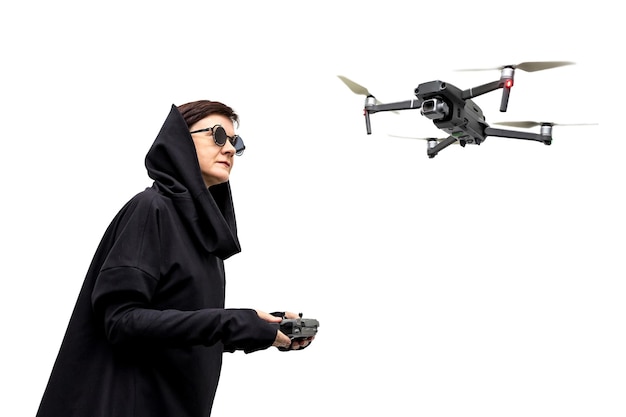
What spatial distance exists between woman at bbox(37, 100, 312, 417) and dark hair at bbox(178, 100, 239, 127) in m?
0.06

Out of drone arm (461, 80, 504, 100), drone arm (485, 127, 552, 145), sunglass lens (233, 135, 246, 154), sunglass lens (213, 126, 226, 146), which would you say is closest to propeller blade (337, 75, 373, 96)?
drone arm (461, 80, 504, 100)

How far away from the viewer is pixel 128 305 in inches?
85.0

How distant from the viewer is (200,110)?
2.62 metres

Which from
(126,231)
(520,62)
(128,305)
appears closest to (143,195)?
(126,231)

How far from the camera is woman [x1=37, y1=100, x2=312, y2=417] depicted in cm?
213

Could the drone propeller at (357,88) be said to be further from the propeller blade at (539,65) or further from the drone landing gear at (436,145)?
the propeller blade at (539,65)

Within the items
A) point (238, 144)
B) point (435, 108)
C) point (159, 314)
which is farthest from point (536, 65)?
point (159, 314)

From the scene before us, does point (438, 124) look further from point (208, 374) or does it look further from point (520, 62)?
point (208, 374)

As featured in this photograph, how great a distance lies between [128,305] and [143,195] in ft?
1.33

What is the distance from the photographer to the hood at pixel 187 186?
7.97 feet

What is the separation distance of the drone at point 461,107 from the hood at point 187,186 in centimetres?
135

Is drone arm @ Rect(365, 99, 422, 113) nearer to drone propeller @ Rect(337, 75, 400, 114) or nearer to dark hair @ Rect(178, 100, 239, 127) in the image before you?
drone propeller @ Rect(337, 75, 400, 114)

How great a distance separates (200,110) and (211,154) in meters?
0.18

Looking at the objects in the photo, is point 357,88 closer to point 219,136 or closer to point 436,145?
point 436,145
